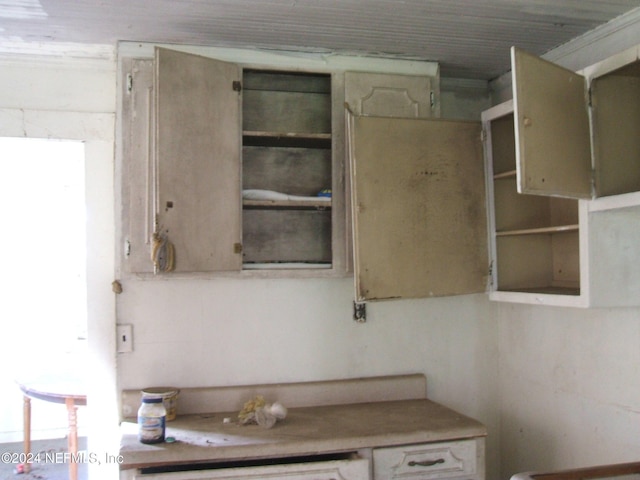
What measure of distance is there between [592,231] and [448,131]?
0.75m

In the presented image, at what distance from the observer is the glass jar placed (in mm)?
1965

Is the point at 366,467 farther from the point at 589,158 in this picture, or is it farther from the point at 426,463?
the point at 589,158

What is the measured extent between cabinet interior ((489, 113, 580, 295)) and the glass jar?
1467 millimetres

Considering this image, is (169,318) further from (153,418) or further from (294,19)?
(294,19)

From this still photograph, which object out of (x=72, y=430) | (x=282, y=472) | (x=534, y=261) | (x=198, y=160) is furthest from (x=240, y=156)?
(x=72, y=430)

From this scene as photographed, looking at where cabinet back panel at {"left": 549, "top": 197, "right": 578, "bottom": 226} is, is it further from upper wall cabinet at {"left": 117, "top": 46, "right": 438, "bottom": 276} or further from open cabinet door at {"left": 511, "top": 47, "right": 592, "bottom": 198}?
upper wall cabinet at {"left": 117, "top": 46, "right": 438, "bottom": 276}

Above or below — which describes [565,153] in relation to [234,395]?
above

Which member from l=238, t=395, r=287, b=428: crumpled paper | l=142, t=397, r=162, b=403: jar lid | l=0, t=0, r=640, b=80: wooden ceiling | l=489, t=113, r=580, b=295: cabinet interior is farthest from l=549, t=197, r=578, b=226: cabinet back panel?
l=142, t=397, r=162, b=403: jar lid

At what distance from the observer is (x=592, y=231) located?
1936mm

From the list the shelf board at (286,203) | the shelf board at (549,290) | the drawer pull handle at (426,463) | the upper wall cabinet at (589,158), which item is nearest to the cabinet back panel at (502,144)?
the upper wall cabinet at (589,158)

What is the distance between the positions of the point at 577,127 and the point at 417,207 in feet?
2.25

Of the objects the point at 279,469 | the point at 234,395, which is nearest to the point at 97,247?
the point at 234,395

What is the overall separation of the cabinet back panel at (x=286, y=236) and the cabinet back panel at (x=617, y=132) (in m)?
1.20

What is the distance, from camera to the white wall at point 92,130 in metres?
2.52
